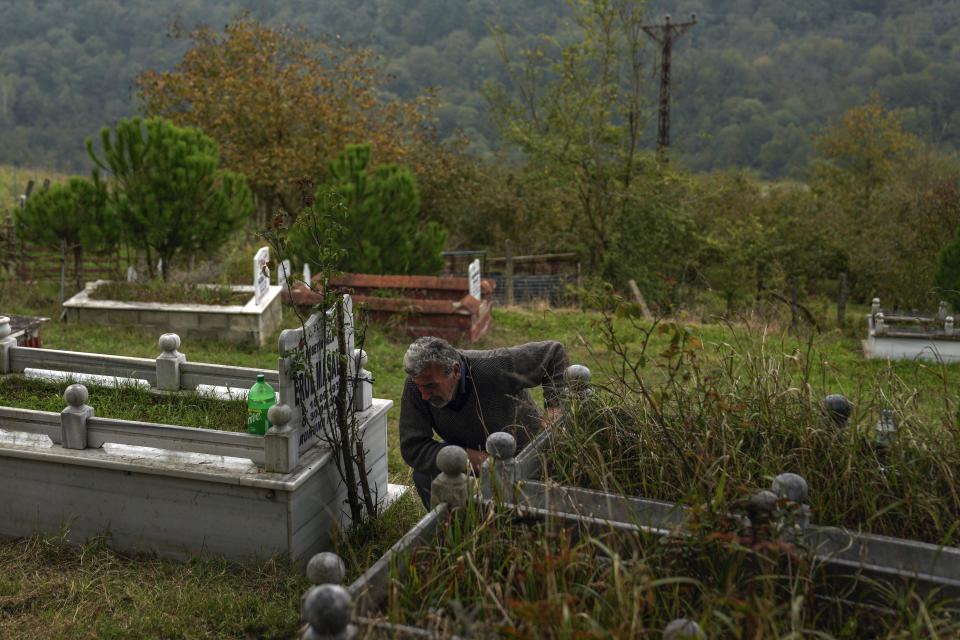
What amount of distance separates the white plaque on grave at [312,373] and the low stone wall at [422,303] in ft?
18.9

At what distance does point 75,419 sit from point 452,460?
235 cm

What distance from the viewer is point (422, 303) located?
10430 mm

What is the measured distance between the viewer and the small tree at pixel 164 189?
35.8ft

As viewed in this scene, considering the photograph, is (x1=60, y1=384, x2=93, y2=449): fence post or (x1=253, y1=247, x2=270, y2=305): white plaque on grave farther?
(x1=253, y1=247, x2=270, y2=305): white plaque on grave

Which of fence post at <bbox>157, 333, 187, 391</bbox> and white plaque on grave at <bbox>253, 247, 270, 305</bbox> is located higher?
white plaque on grave at <bbox>253, 247, 270, 305</bbox>

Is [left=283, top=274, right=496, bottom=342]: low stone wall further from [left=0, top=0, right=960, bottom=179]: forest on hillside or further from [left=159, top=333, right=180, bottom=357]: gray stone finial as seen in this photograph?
[left=0, top=0, right=960, bottom=179]: forest on hillside

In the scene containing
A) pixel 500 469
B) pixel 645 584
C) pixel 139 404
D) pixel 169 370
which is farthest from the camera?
pixel 169 370

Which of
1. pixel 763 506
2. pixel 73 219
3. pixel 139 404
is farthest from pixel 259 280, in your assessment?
pixel 763 506

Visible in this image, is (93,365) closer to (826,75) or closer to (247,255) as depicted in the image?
(247,255)

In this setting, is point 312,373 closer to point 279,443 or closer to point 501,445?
point 279,443

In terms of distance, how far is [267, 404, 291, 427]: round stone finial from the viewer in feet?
12.9

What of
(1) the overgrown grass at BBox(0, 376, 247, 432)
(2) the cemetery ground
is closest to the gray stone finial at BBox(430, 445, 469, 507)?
(2) the cemetery ground

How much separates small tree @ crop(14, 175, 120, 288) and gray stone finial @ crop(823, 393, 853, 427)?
1027 centimetres

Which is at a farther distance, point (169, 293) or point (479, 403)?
point (169, 293)
